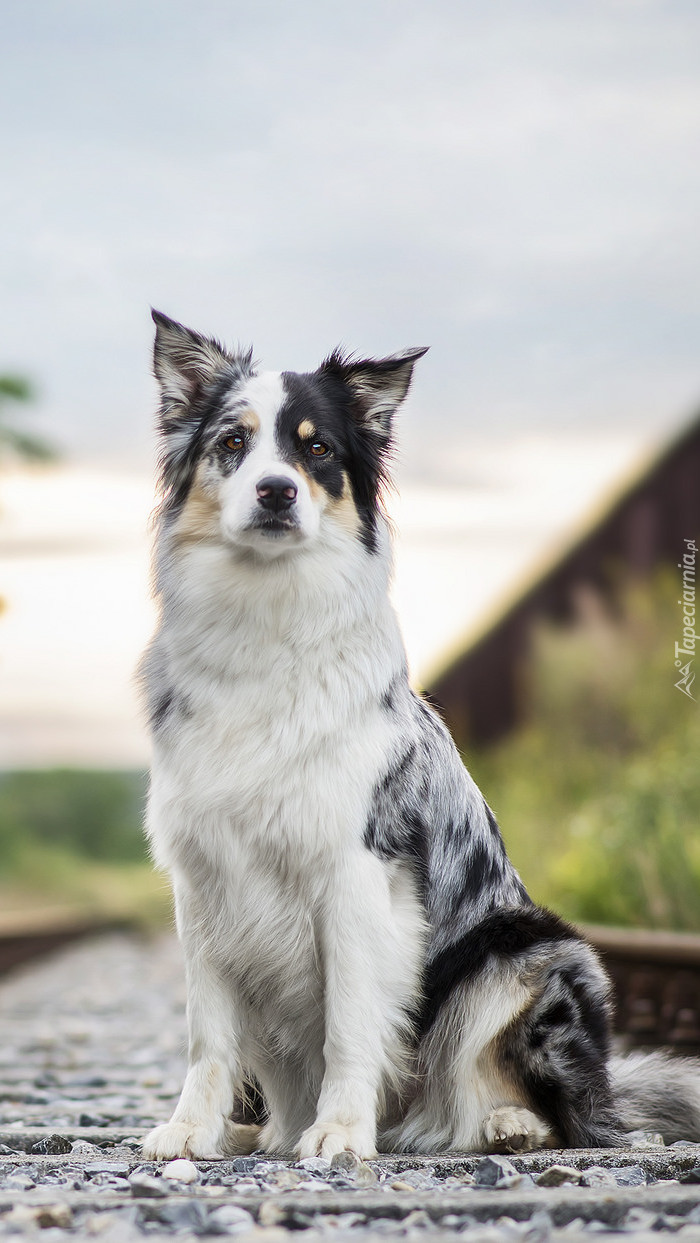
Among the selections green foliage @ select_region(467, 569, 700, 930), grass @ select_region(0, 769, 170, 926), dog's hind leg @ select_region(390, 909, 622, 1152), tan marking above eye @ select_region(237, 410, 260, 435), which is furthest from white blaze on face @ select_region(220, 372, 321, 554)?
grass @ select_region(0, 769, 170, 926)

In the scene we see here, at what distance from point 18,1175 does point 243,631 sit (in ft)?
4.67

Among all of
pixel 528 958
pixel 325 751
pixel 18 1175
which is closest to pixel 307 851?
pixel 325 751

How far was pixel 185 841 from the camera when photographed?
10.8 feet

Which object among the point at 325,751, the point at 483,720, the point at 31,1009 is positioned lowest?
the point at 31,1009

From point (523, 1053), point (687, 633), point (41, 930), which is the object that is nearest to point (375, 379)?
point (523, 1053)

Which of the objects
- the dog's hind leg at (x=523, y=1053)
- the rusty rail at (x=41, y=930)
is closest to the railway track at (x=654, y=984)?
the dog's hind leg at (x=523, y=1053)

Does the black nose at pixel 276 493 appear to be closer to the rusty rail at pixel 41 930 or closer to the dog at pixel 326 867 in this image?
the dog at pixel 326 867

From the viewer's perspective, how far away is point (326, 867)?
315 cm

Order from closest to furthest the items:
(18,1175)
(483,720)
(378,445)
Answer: (18,1175)
(378,445)
(483,720)

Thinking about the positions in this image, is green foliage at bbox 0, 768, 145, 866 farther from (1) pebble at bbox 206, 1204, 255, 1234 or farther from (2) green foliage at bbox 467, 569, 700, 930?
(1) pebble at bbox 206, 1204, 255, 1234

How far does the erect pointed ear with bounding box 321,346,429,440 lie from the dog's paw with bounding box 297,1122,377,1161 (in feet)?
6.34

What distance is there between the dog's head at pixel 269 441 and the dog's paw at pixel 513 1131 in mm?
1576

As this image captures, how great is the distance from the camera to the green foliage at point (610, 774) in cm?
659

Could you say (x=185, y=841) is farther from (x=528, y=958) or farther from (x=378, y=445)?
(x=378, y=445)
